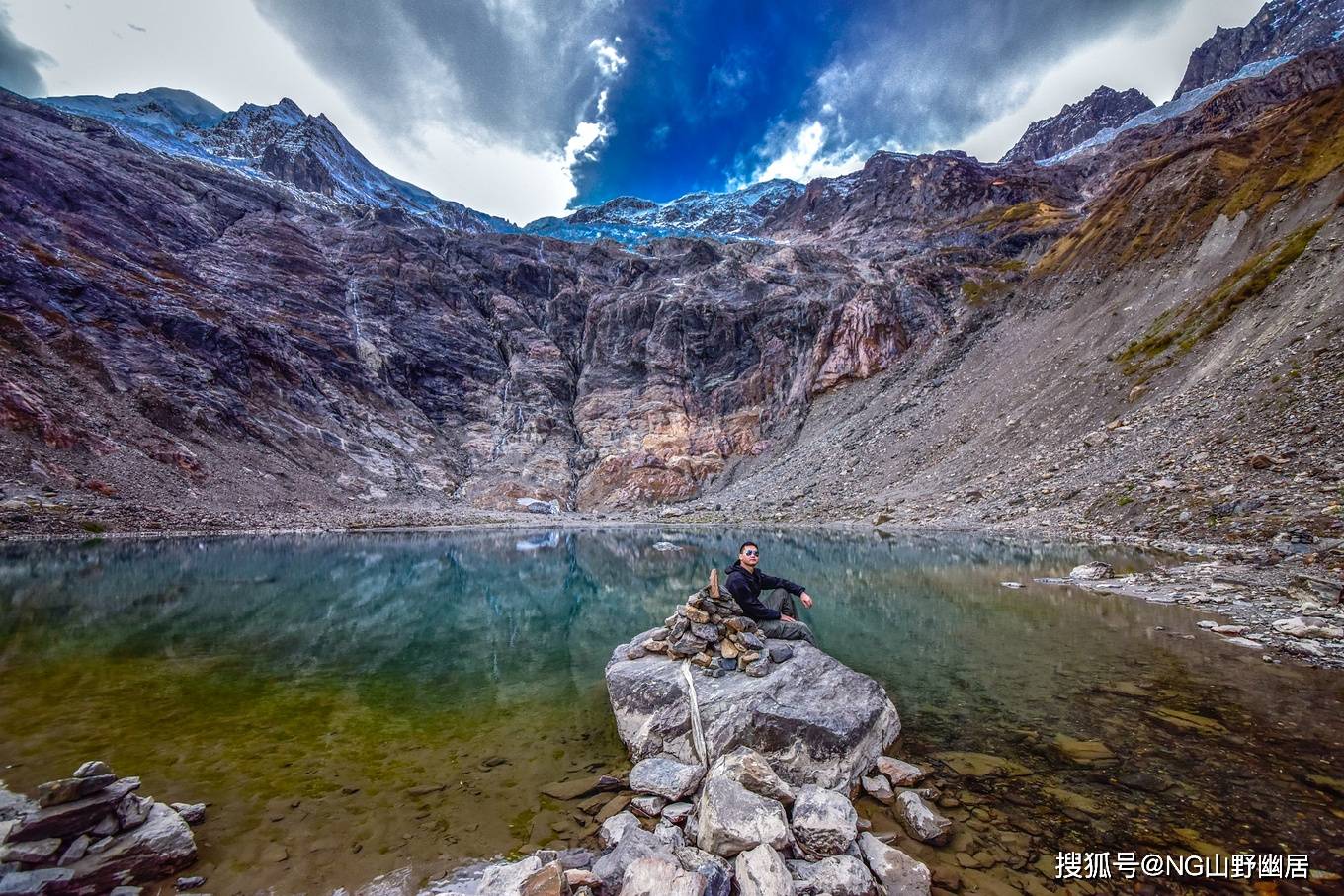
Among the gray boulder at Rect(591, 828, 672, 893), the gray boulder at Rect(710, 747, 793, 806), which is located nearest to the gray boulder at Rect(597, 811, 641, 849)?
the gray boulder at Rect(591, 828, 672, 893)

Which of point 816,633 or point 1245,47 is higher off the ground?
point 1245,47

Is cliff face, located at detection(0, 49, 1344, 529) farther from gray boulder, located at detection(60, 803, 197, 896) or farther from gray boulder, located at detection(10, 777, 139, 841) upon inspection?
gray boulder, located at detection(10, 777, 139, 841)

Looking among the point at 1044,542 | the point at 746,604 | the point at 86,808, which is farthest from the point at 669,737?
the point at 1044,542

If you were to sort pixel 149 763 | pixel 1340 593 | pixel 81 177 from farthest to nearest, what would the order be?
pixel 81 177 < pixel 1340 593 < pixel 149 763

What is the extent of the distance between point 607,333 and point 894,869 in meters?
110

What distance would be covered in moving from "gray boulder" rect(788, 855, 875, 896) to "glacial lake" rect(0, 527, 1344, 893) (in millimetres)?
1041

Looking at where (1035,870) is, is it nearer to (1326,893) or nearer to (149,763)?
(1326,893)

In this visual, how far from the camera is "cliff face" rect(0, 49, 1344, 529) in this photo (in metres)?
45.4

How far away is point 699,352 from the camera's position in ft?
334

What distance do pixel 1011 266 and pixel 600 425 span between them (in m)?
71.5

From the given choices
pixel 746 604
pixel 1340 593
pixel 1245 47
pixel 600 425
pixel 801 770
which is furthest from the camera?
pixel 1245 47

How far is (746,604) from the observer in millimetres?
10336

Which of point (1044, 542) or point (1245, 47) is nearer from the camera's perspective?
point (1044, 542)

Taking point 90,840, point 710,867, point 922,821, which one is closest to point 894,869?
point 922,821
